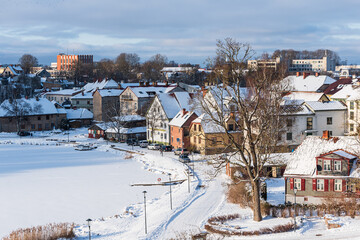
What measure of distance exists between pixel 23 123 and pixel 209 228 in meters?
51.7

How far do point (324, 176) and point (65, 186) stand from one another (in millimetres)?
18714

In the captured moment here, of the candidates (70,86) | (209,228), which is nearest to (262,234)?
(209,228)

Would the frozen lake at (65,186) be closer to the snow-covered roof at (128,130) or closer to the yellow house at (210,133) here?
the snow-covered roof at (128,130)

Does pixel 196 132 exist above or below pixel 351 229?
above

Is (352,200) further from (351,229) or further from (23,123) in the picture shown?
(23,123)

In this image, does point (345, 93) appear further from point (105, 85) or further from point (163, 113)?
point (105, 85)

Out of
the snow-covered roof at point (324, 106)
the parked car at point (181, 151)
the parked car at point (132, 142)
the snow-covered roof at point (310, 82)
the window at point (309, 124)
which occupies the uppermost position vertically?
the snow-covered roof at point (310, 82)

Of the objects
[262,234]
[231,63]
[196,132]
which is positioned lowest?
[262,234]

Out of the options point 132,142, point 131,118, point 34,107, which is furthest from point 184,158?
point 34,107

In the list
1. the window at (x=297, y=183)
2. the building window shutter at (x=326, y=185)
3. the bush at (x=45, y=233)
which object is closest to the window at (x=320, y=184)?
the building window shutter at (x=326, y=185)

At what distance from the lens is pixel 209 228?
22766 mm

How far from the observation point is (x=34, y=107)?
68438 millimetres

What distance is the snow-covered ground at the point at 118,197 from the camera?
915 inches

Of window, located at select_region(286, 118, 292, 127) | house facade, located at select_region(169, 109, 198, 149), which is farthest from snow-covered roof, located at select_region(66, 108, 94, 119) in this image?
window, located at select_region(286, 118, 292, 127)
